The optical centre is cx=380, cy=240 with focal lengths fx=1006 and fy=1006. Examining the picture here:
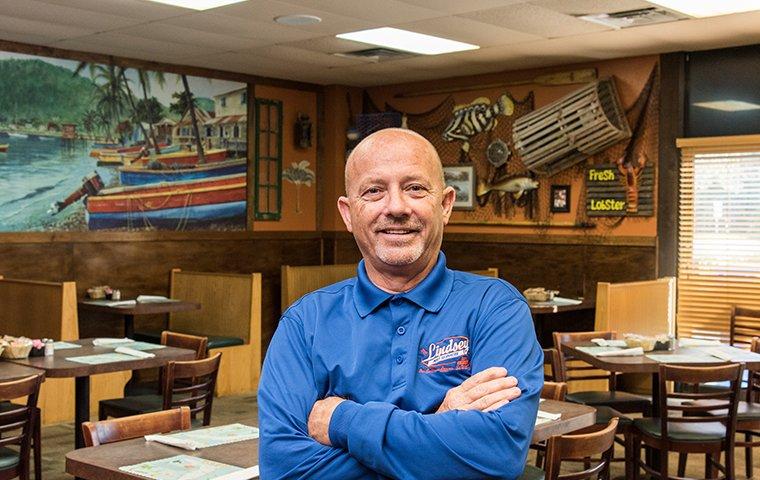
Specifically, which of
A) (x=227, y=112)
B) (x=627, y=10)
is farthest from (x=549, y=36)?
(x=227, y=112)

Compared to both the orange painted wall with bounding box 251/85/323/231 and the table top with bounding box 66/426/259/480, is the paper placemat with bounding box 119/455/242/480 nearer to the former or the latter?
the table top with bounding box 66/426/259/480

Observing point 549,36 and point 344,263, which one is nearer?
point 549,36

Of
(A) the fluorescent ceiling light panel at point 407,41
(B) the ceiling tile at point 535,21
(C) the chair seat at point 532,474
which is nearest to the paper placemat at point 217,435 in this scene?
(C) the chair seat at point 532,474

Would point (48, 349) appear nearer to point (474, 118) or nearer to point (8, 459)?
point (8, 459)

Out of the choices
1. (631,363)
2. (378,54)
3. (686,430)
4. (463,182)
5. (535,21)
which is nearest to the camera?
(686,430)

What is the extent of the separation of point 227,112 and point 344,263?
7.12 ft

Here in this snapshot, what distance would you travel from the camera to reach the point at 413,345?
73.5 inches

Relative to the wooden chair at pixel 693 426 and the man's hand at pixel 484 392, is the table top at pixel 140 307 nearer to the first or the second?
the wooden chair at pixel 693 426

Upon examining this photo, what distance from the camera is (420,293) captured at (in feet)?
6.35

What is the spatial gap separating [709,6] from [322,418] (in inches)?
234

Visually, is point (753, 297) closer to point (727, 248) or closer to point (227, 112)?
point (727, 248)

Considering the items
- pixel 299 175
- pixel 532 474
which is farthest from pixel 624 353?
pixel 299 175

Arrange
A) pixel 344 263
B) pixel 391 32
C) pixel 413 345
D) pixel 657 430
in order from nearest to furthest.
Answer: pixel 413 345, pixel 657 430, pixel 391 32, pixel 344 263

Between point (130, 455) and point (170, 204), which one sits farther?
point (170, 204)
